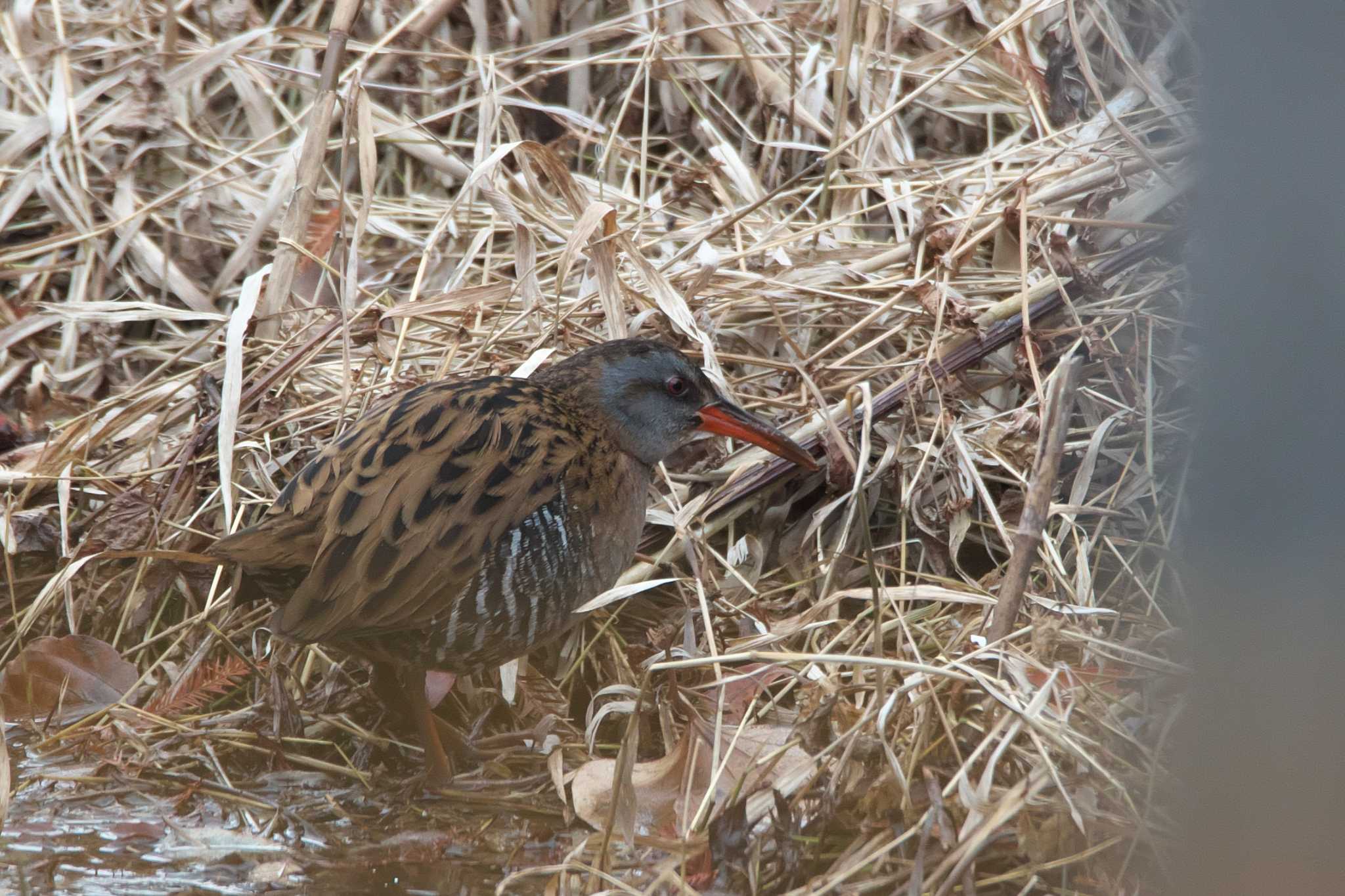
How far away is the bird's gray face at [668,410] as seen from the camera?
3.10 metres

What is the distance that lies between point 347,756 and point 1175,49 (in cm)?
281

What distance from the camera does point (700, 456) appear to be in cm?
351

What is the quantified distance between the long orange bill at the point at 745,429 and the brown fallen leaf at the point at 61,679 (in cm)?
138

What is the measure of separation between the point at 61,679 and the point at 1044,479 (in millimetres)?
2103

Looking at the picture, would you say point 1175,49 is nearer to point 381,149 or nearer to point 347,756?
point 381,149

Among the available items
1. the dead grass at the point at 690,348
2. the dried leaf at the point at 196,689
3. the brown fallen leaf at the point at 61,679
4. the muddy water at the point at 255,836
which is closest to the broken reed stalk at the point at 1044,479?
the dead grass at the point at 690,348

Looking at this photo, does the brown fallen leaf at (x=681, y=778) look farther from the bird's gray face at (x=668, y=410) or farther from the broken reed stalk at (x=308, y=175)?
the broken reed stalk at (x=308, y=175)

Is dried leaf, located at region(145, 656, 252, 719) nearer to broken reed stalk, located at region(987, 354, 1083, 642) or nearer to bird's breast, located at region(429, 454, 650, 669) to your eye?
bird's breast, located at region(429, 454, 650, 669)

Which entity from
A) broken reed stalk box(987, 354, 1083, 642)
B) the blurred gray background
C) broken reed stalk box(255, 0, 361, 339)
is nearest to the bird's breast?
broken reed stalk box(987, 354, 1083, 642)

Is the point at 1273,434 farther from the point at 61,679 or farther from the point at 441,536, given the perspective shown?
the point at 61,679

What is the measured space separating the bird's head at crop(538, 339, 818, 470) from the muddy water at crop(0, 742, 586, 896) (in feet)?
2.81

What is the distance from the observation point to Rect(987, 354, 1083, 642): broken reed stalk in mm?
1865

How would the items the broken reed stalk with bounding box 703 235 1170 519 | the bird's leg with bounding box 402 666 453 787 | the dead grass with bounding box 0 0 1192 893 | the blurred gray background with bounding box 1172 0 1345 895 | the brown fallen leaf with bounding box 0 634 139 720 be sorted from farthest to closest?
the broken reed stalk with bounding box 703 235 1170 519 → the brown fallen leaf with bounding box 0 634 139 720 → the bird's leg with bounding box 402 666 453 787 → the dead grass with bounding box 0 0 1192 893 → the blurred gray background with bounding box 1172 0 1345 895

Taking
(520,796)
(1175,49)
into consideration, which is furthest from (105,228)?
(1175,49)
